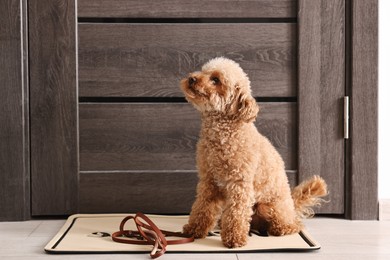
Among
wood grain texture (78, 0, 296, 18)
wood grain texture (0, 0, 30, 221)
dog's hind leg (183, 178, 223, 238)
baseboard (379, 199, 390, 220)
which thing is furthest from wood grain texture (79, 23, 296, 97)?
baseboard (379, 199, 390, 220)

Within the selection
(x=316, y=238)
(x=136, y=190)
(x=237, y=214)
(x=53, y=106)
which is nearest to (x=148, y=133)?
(x=136, y=190)

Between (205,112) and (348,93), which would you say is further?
(348,93)

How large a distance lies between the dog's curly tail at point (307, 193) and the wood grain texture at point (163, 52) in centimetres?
44

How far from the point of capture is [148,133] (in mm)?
1937

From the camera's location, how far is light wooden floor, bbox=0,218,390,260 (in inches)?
56.9

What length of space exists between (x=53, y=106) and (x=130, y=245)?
648 mm

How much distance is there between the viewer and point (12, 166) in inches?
74.4

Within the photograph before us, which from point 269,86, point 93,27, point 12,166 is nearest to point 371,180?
point 269,86

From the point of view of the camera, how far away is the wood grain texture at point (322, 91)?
192 centimetres

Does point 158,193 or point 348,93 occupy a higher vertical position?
point 348,93

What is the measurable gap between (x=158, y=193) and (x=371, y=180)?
0.77 meters

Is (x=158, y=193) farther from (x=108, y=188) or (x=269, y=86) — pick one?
(x=269, y=86)

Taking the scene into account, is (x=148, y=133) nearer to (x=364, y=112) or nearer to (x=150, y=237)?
(x=150, y=237)

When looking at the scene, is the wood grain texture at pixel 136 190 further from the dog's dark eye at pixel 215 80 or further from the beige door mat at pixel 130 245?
the dog's dark eye at pixel 215 80
